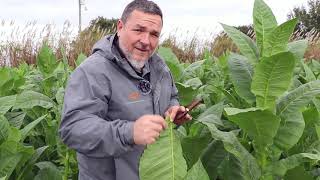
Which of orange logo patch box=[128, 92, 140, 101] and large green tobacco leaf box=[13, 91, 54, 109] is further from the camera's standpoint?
large green tobacco leaf box=[13, 91, 54, 109]

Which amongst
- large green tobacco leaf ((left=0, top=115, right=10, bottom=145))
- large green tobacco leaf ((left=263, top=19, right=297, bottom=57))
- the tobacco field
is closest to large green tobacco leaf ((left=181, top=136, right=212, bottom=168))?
the tobacco field

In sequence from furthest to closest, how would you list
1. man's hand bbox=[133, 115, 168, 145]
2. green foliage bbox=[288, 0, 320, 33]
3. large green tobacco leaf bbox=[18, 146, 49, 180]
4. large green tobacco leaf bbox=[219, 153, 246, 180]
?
1. green foliage bbox=[288, 0, 320, 33]
2. large green tobacco leaf bbox=[18, 146, 49, 180]
3. large green tobacco leaf bbox=[219, 153, 246, 180]
4. man's hand bbox=[133, 115, 168, 145]

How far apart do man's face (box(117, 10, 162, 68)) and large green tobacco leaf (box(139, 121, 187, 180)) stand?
0.96 metres

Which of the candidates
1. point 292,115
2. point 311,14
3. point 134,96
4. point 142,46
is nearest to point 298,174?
point 292,115

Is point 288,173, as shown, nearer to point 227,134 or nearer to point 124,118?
point 227,134

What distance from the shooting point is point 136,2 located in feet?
9.30

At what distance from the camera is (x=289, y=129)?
2396 mm

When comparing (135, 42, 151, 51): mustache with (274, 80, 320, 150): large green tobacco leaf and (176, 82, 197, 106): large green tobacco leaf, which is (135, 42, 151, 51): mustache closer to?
(274, 80, 320, 150): large green tobacco leaf

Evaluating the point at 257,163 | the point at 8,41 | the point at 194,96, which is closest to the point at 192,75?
the point at 194,96

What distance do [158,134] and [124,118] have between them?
0.67m

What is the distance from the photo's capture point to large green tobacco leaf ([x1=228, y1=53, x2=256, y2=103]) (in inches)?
99.0

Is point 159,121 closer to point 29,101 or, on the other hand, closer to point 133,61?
point 133,61

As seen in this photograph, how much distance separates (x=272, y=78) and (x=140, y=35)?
2.55 feet

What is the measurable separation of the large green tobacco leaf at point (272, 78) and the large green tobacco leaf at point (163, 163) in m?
0.58
